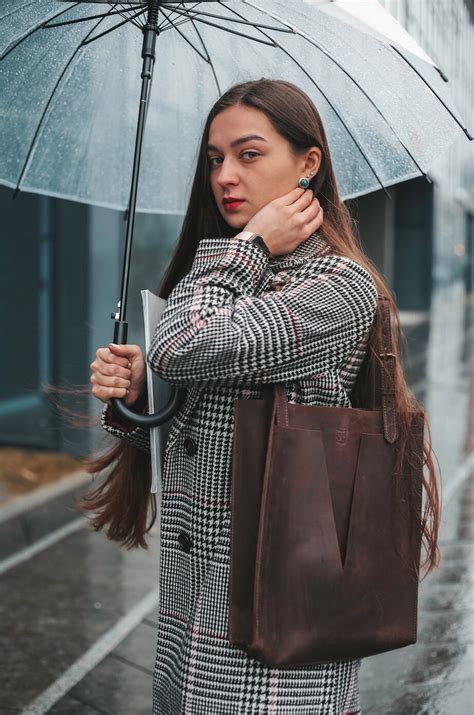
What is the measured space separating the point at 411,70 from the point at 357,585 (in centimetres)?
149

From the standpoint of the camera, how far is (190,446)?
7.45 ft

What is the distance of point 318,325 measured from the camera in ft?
6.93

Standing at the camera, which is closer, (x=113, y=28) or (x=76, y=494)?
(x=113, y=28)

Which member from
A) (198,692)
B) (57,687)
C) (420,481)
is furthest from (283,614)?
(57,687)

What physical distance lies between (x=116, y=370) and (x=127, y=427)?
20 centimetres

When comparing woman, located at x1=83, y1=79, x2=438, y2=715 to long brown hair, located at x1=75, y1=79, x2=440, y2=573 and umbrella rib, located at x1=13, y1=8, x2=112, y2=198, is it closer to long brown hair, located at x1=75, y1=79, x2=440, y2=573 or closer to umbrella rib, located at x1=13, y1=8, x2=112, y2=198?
long brown hair, located at x1=75, y1=79, x2=440, y2=573

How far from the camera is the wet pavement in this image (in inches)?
157

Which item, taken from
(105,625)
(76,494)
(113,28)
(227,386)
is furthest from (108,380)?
(76,494)

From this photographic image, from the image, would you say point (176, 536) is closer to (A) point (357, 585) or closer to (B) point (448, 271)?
(A) point (357, 585)

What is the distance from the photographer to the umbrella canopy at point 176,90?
2.73 meters

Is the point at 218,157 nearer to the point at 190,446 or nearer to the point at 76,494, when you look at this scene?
the point at 190,446

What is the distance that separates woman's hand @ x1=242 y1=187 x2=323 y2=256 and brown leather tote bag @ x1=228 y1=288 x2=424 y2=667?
1.20 feet

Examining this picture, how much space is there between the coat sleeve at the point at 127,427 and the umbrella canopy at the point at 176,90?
101 cm

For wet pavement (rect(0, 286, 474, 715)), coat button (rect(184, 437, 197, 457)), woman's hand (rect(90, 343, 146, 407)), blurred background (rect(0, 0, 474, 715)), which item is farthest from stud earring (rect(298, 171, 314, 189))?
wet pavement (rect(0, 286, 474, 715))
